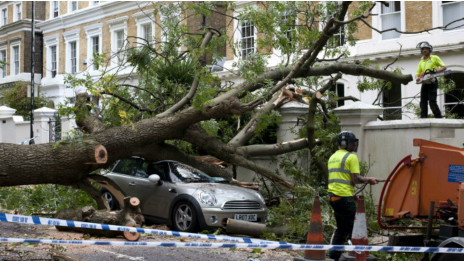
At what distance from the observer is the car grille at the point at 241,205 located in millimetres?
10680

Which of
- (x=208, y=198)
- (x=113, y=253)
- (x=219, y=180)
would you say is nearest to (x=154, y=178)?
(x=208, y=198)

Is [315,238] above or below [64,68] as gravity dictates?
below

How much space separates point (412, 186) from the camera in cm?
758

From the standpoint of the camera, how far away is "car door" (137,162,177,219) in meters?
11.2

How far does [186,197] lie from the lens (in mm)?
10789

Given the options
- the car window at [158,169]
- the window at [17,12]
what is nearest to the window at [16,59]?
the window at [17,12]

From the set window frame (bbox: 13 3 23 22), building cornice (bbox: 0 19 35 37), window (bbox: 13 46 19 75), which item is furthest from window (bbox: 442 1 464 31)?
window (bbox: 13 46 19 75)

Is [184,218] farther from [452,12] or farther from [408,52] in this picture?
[452,12]

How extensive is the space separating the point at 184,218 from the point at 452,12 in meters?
14.4

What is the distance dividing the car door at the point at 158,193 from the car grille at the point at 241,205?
1066mm

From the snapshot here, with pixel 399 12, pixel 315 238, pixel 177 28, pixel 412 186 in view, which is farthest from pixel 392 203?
pixel 399 12

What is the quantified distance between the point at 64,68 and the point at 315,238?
35.1 meters

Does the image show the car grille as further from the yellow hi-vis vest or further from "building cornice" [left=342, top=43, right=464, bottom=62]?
"building cornice" [left=342, top=43, right=464, bottom=62]

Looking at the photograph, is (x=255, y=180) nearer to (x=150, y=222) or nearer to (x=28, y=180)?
(x=150, y=222)
